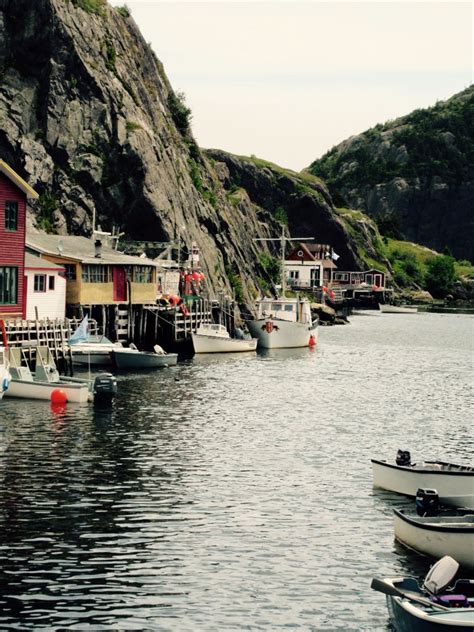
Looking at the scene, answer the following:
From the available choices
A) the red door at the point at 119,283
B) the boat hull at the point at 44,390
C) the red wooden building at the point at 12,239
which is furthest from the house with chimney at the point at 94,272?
the boat hull at the point at 44,390

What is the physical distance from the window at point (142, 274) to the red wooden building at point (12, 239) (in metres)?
21.9

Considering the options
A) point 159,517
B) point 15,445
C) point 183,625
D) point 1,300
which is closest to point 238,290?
point 1,300

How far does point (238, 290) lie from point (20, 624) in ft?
416

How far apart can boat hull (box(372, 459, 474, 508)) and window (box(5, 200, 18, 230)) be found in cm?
4305

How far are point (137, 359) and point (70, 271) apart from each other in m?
11.4

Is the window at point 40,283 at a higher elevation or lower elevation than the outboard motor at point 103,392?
higher

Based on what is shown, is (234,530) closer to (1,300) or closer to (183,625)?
(183,625)

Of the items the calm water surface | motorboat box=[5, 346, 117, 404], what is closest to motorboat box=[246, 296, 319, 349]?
the calm water surface

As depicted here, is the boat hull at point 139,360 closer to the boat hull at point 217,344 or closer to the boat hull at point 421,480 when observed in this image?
the boat hull at point 217,344

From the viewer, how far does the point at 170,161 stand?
14825 cm

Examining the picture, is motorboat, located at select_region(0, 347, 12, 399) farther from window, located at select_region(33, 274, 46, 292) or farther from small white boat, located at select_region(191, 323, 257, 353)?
small white boat, located at select_region(191, 323, 257, 353)

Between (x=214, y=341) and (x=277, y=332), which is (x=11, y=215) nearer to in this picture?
(x=214, y=341)

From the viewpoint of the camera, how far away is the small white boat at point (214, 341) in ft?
349

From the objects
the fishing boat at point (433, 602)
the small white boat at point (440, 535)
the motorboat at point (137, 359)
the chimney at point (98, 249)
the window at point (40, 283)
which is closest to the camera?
the fishing boat at point (433, 602)
